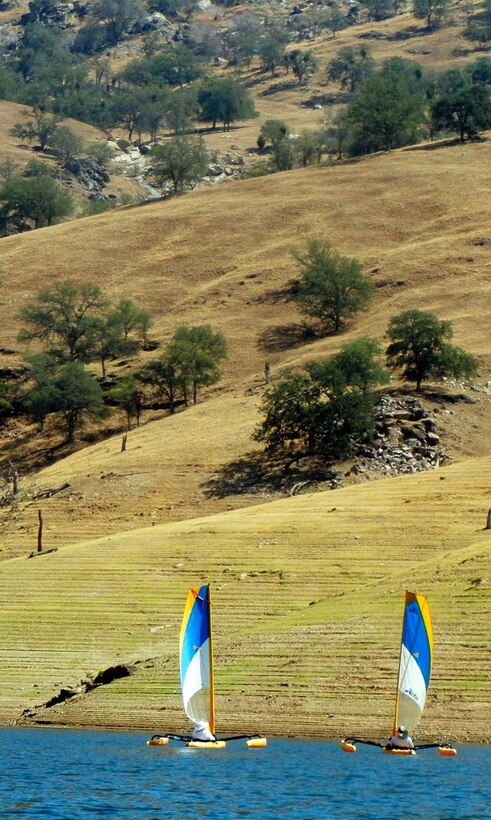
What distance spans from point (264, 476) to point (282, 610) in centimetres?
2431

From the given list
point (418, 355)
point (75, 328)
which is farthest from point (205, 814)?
point (75, 328)

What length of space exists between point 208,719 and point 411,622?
5.54 meters

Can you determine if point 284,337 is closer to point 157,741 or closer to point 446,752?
point 157,741

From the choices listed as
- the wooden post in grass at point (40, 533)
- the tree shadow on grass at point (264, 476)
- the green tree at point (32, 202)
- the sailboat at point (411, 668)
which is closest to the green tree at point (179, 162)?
the green tree at point (32, 202)

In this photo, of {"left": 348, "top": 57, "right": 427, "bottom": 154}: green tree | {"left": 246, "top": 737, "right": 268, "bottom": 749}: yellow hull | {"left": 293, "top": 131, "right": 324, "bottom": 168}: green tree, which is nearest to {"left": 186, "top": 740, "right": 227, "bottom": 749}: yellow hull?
{"left": 246, "top": 737, "right": 268, "bottom": 749}: yellow hull

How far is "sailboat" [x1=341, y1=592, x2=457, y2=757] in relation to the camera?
33.0 metres

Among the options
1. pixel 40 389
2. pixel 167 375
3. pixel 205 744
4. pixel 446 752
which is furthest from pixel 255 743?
pixel 40 389

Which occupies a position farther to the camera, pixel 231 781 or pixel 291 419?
pixel 291 419

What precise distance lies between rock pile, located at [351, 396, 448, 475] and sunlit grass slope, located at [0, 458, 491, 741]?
20.7 feet

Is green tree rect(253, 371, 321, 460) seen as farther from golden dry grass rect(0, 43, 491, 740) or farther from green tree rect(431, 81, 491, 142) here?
green tree rect(431, 81, 491, 142)

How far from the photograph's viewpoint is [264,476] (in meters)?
75.0

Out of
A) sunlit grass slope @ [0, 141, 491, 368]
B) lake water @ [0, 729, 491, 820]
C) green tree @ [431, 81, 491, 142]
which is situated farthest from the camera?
green tree @ [431, 81, 491, 142]

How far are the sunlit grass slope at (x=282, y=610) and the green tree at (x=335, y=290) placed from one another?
3892 centimetres

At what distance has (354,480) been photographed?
72.7 metres
